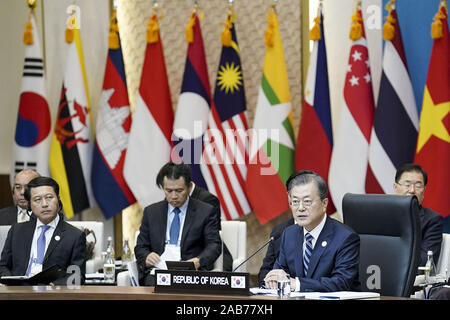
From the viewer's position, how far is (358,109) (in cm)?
621

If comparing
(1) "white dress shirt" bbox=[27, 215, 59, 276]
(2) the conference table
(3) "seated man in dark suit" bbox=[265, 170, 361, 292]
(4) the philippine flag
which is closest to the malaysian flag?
(4) the philippine flag

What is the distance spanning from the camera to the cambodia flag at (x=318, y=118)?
6.38m

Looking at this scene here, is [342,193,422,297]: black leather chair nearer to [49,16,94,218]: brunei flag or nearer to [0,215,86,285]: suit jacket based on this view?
[0,215,86,285]: suit jacket

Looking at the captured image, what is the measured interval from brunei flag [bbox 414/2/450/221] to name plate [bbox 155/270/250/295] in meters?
3.26

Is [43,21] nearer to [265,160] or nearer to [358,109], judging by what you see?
[265,160]

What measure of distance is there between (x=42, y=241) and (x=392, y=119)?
312 centimetres

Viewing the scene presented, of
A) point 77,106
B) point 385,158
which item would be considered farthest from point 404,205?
point 77,106

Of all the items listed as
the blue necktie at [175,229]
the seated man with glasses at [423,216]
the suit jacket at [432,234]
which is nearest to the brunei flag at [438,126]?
the seated man with glasses at [423,216]

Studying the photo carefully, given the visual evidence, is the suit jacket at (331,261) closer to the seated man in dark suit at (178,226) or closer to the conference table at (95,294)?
the conference table at (95,294)

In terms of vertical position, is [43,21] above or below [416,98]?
above

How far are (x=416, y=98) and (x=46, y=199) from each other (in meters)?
3.49

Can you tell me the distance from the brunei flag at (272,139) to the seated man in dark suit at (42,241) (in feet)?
8.04

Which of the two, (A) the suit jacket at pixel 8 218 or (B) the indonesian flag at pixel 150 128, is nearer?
(A) the suit jacket at pixel 8 218
